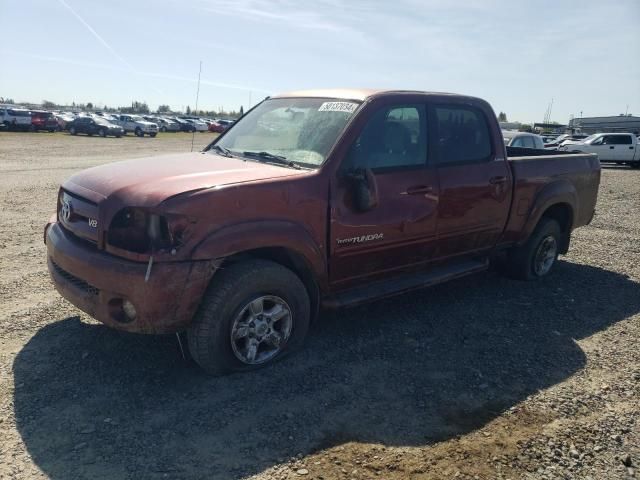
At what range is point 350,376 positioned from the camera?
3850mm

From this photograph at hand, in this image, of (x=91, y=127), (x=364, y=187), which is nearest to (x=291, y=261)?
(x=364, y=187)

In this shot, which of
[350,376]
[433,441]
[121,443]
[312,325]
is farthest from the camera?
[312,325]

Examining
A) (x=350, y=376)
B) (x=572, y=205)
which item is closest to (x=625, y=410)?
(x=350, y=376)

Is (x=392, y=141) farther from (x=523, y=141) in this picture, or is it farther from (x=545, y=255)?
(x=523, y=141)

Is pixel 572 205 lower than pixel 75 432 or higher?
higher

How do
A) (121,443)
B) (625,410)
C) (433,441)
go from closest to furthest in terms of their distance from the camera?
(121,443) → (433,441) → (625,410)

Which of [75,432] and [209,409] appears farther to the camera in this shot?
[209,409]

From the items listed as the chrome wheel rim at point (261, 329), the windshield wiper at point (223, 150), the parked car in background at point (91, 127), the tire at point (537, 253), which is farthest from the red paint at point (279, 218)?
the parked car in background at point (91, 127)

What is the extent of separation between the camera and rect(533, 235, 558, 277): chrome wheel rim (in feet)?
20.4

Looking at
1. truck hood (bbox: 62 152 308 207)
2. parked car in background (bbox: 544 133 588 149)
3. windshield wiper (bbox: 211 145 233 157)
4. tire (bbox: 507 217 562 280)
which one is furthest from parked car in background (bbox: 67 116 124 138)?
tire (bbox: 507 217 562 280)

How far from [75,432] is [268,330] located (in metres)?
1.35

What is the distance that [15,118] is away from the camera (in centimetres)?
3516

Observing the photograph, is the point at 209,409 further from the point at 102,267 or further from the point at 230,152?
the point at 230,152

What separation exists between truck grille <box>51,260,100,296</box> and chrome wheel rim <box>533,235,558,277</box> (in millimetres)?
4824
